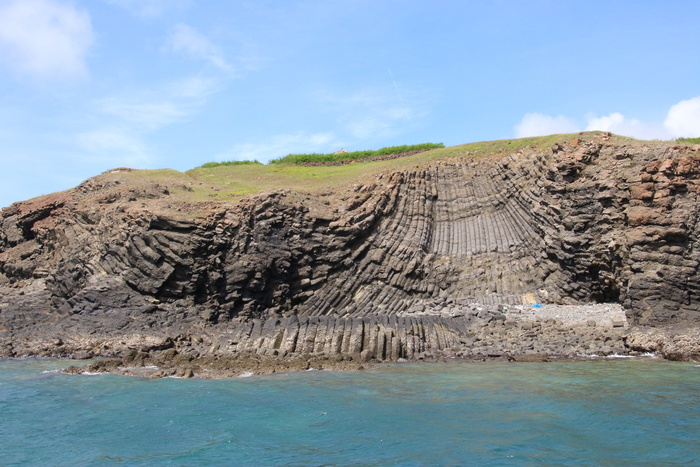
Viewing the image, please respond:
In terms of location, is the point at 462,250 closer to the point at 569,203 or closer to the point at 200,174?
the point at 569,203

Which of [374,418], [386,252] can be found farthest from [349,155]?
[374,418]

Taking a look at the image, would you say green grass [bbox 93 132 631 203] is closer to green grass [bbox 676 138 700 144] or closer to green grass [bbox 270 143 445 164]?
green grass [bbox 270 143 445 164]

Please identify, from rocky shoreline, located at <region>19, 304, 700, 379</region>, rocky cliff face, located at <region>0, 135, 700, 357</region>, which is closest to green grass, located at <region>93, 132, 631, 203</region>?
rocky cliff face, located at <region>0, 135, 700, 357</region>

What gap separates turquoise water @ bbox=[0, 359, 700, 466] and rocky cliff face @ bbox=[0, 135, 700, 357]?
16.4ft

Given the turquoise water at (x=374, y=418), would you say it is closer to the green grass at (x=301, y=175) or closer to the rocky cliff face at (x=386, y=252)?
the rocky cliff face at (x=386, y=252)

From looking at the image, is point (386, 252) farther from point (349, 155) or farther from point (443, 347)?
point (349, 155)

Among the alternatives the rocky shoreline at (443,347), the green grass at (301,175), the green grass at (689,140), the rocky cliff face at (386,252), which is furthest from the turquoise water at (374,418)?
the green grass at (689,140)

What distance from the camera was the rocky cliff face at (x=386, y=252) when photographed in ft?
70.7

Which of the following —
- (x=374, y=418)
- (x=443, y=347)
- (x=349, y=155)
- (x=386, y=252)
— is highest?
(x=349, y=155)

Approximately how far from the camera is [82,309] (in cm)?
2480

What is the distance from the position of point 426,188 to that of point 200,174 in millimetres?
16679

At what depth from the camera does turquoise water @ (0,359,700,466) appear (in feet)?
31.8

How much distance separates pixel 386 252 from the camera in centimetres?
2761

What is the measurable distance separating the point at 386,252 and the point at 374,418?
16.0 m
